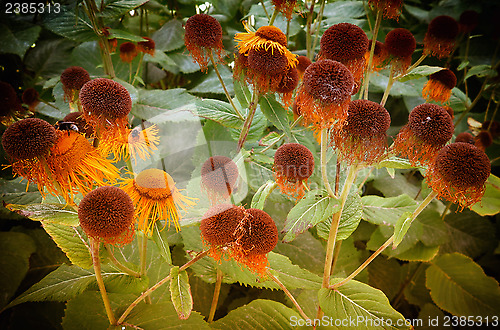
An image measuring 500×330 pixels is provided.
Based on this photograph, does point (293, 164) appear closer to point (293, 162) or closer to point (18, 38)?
point (293, 162)

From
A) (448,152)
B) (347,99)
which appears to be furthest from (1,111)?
(448,152)

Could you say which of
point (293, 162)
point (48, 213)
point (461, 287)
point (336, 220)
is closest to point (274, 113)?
point (293, 162)

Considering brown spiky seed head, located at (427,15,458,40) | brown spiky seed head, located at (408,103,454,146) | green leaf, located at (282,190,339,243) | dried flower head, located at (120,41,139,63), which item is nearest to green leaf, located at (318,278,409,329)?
green leaf, located at (282,190,339,243)

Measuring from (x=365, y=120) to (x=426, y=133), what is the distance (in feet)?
0.25

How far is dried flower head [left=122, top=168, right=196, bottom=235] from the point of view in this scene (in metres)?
0.39

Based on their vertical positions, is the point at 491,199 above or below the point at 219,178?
below

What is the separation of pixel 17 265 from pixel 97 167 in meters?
0.43

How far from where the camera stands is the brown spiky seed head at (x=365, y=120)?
370 mm

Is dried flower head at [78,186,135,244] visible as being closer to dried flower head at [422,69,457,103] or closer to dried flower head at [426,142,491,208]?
dried flower head at [426,142,491,208]

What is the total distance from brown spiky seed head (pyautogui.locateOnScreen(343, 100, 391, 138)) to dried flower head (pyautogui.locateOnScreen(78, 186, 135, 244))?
0.25 meters

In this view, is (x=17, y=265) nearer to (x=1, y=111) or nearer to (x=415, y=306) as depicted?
(x=1, y=111)

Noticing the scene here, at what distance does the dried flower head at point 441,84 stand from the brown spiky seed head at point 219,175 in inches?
17.8

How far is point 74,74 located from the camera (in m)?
0.53

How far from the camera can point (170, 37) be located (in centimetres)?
104
